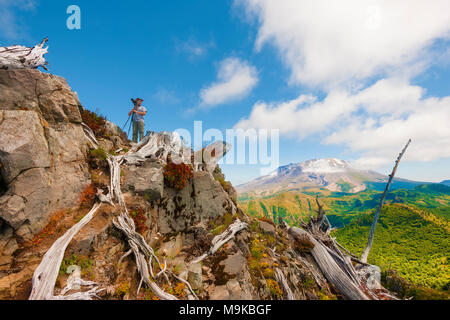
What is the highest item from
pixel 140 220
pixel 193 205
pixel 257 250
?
pixel 193 205

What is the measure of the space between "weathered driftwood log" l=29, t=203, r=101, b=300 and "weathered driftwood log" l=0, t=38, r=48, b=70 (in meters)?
8.08

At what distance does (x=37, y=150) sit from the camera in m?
6.45

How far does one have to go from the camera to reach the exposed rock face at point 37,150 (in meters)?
5.75

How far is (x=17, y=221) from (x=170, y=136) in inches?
436

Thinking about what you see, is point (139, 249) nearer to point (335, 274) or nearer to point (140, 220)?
point (140, 220)

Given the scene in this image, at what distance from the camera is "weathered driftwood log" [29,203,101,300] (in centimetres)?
453

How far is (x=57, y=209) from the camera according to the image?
22.0 feet

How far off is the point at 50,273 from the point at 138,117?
41.5 ft

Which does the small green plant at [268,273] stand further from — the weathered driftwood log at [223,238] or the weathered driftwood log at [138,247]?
the weathered driftwood log at [138,247]

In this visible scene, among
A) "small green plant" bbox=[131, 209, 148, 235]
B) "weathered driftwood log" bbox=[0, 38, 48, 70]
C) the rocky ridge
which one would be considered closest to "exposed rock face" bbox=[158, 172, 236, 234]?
the rocky ridge

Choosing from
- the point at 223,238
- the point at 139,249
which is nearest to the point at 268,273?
the point at 223,238

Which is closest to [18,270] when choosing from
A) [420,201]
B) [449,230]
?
[449,230]

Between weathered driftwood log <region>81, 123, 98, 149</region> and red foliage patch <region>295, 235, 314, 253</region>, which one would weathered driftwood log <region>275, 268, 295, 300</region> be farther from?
weathered driftwood log <region>81, 123, 98, 149</region>
